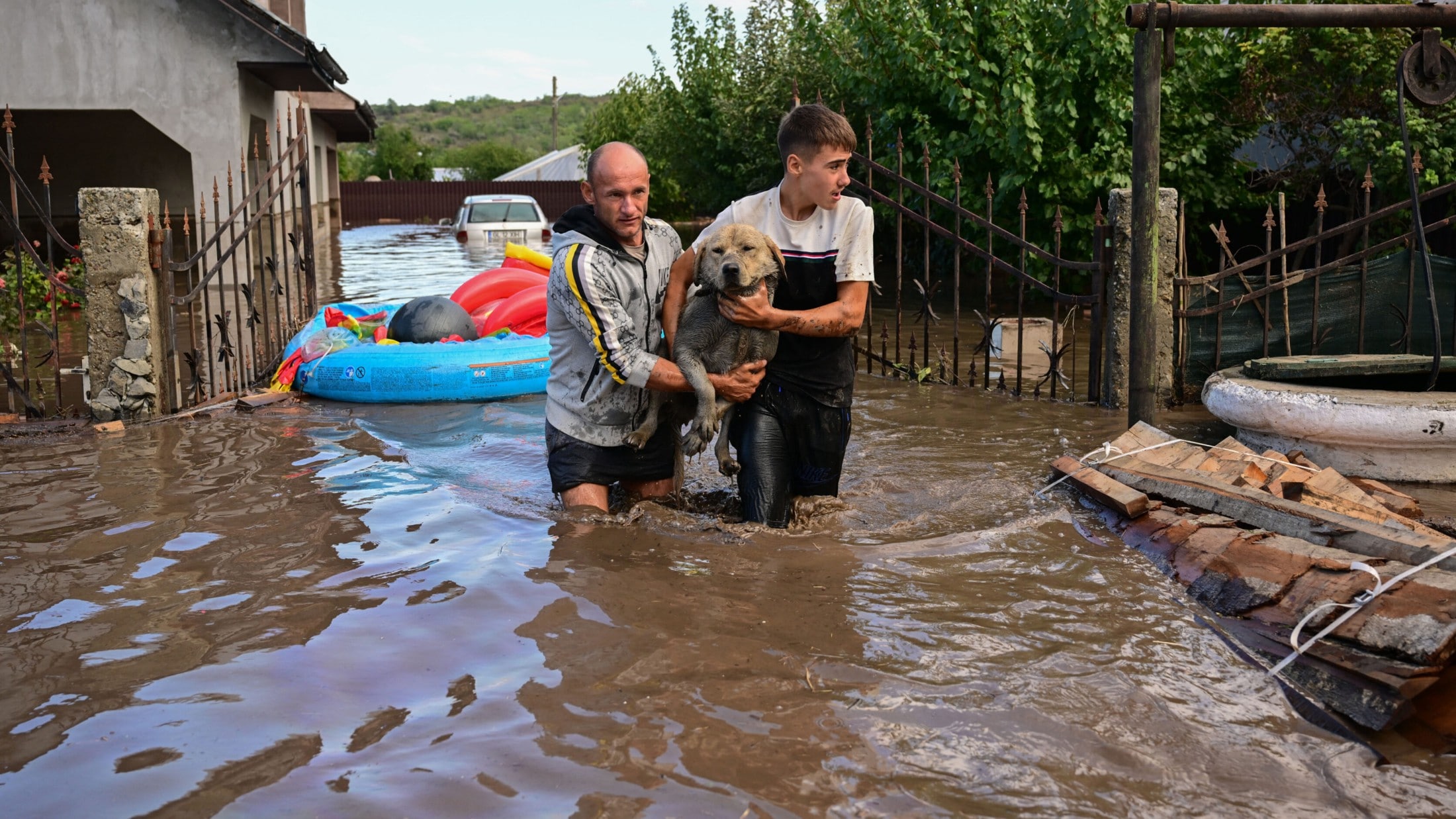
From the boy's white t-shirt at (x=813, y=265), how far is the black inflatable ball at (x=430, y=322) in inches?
229

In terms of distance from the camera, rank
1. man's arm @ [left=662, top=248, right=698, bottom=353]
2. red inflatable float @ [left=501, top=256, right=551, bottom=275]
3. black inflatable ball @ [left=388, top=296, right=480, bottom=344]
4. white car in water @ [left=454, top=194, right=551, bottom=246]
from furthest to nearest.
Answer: white car in water @ [left=454, top=194, right=551, bottom=246] < red inflatable float @ [left=501, top=256, right=551, bottom=275] < black inflatable ball @ [left=388, top=296, right=480, bottom=344] < man's arm @ [left=662, top=248, right=698, bottom=353]

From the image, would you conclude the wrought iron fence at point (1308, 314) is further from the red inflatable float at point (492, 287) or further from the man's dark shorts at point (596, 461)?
the red inflatable float at point (492, 287)

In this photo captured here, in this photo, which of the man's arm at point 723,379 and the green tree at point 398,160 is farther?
the green tree at point 398,160

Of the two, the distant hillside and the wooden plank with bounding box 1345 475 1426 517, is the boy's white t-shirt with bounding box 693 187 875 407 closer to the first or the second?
the wooden plank with bounding box 1345 475 1426 517

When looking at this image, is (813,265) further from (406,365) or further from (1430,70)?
(406,365)

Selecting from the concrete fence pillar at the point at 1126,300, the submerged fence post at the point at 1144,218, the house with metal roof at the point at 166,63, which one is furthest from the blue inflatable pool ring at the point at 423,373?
the house with metal roof at the point at 166,63

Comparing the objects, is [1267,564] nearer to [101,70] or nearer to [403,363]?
[403,363]

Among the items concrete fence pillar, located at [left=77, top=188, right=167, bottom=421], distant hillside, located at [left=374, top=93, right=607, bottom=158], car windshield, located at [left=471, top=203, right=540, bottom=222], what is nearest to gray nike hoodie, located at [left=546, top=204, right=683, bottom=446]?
concrete fence pillar, located at [left=77, top=188, right=167, bottom=421]

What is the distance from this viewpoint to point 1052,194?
13508 millimetres

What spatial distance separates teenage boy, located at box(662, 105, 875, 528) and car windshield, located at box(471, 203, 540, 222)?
24.4 metres

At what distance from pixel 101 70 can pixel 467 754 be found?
1585cm

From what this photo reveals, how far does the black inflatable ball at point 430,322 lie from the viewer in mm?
10320

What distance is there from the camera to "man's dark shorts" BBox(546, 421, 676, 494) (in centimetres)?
522

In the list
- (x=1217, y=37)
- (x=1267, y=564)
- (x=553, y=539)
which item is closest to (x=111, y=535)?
(x=553, y=539)
